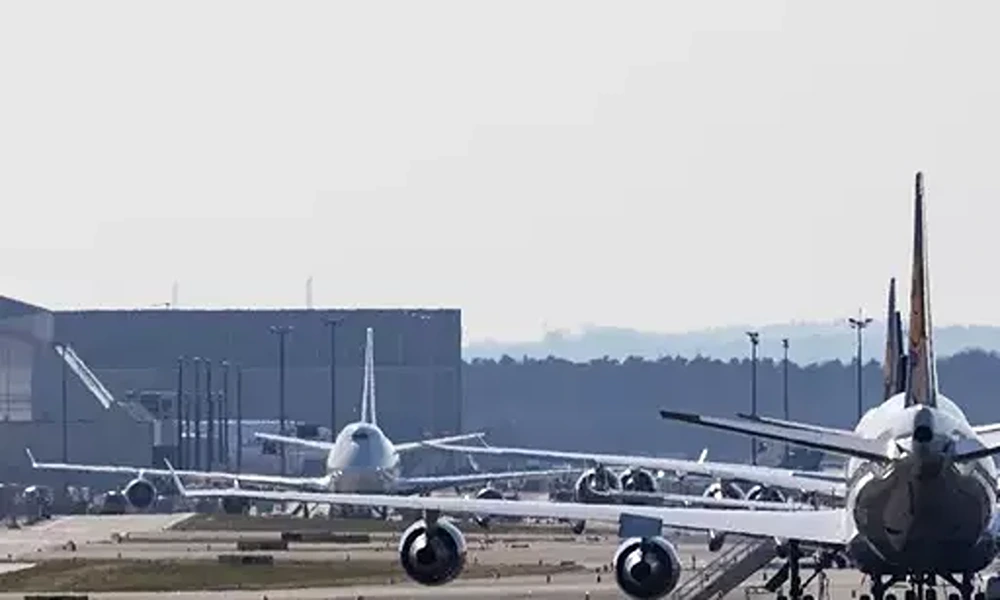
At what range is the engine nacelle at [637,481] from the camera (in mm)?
149750

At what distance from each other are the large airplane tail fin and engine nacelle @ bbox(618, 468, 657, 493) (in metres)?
50.7

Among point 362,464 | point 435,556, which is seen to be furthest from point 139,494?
point 435,556

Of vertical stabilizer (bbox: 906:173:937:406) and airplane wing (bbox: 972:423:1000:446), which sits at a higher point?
vertical stabilizer (bbox: 906:173:937:406)

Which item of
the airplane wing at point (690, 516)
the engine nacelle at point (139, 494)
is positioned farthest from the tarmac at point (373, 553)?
the airplane wing at point (690, 516)

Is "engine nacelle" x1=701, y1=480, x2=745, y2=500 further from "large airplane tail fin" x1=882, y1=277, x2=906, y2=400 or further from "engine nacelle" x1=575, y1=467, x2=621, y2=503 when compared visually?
"large airplane tail fin" x1=882, y1=277, x2=906, y2=400

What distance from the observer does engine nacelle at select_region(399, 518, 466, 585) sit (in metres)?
69.4

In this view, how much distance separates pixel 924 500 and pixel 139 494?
11004 centimetres

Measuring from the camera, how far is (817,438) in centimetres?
6066

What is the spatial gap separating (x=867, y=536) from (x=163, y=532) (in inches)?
2991

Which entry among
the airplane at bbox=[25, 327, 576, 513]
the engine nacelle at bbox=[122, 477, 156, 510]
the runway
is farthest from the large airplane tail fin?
the engine nacelle at bbox=[122, 477, 156, 510]

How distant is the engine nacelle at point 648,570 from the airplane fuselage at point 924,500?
4.73 meters

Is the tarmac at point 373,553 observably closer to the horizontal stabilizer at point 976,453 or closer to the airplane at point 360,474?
the airplane at point 360,474

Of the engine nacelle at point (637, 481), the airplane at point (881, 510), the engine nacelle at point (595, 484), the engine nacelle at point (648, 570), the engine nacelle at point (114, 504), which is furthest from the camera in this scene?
the engine nacelle at point (114, 504)

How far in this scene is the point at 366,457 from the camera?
155000 mm
